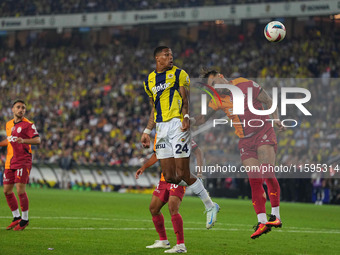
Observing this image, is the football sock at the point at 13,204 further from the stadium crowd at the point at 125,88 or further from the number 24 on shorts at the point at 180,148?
the stadium crowd at the point at 125,88

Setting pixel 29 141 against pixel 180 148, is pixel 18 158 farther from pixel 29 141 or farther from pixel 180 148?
pixel 180 148

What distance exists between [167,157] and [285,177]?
16369 millimetres

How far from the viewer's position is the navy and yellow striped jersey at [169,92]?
909 cm

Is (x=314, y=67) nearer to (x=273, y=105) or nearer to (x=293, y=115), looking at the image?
(x=293, y=115)

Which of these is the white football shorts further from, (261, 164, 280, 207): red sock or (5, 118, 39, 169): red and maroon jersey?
(5, 118, 39, 169): red and maroon jersey

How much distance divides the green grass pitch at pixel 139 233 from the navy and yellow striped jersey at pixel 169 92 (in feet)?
6.52

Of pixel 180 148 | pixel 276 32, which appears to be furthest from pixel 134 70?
pixel 180 148

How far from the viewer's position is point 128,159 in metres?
30.0

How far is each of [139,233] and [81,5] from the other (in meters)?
31.1

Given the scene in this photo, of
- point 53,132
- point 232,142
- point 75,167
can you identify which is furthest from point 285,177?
point 53,132

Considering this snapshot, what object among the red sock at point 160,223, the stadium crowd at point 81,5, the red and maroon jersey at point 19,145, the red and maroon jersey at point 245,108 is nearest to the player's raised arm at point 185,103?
the red and maroon jersey at point 245,108

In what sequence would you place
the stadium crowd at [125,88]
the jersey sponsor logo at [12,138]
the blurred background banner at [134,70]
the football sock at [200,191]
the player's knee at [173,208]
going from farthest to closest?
the stadium crowd at [125,88] < the blurred background banner at [134,70] < the jersey sponsor logo at [12,138] < the player's knee at [173,208] < the football sock at [200,191]

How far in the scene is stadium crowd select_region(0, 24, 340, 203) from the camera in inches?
1029

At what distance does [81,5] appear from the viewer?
4091cm
